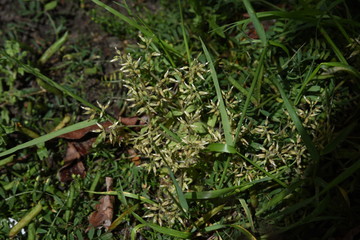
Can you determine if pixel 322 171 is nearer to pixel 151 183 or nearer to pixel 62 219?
pixel 151 183

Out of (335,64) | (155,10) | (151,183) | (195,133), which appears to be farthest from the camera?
(155,10)

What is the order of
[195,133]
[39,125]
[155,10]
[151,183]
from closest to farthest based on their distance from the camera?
[195,133], [151,183], [39,125], [155,10]

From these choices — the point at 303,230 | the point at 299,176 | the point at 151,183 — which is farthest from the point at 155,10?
the point at 303,230

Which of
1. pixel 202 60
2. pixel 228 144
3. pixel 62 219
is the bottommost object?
pixel 62 219

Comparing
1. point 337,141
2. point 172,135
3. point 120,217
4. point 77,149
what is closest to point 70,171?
point 77,149

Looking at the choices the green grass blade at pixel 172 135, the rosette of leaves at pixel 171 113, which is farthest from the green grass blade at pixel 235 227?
the green grass blade at pixel 172 135

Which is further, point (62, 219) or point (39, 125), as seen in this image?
point (39, 125)

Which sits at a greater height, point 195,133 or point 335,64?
point 335,64

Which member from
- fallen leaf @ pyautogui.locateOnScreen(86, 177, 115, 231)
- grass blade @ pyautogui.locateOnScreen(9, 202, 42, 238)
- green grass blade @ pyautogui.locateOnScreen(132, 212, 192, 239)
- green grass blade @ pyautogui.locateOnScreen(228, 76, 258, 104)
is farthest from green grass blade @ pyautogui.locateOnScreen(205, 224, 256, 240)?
grass blade @ pyautogui.locateOnScreen(9, 202, 42, 238)
